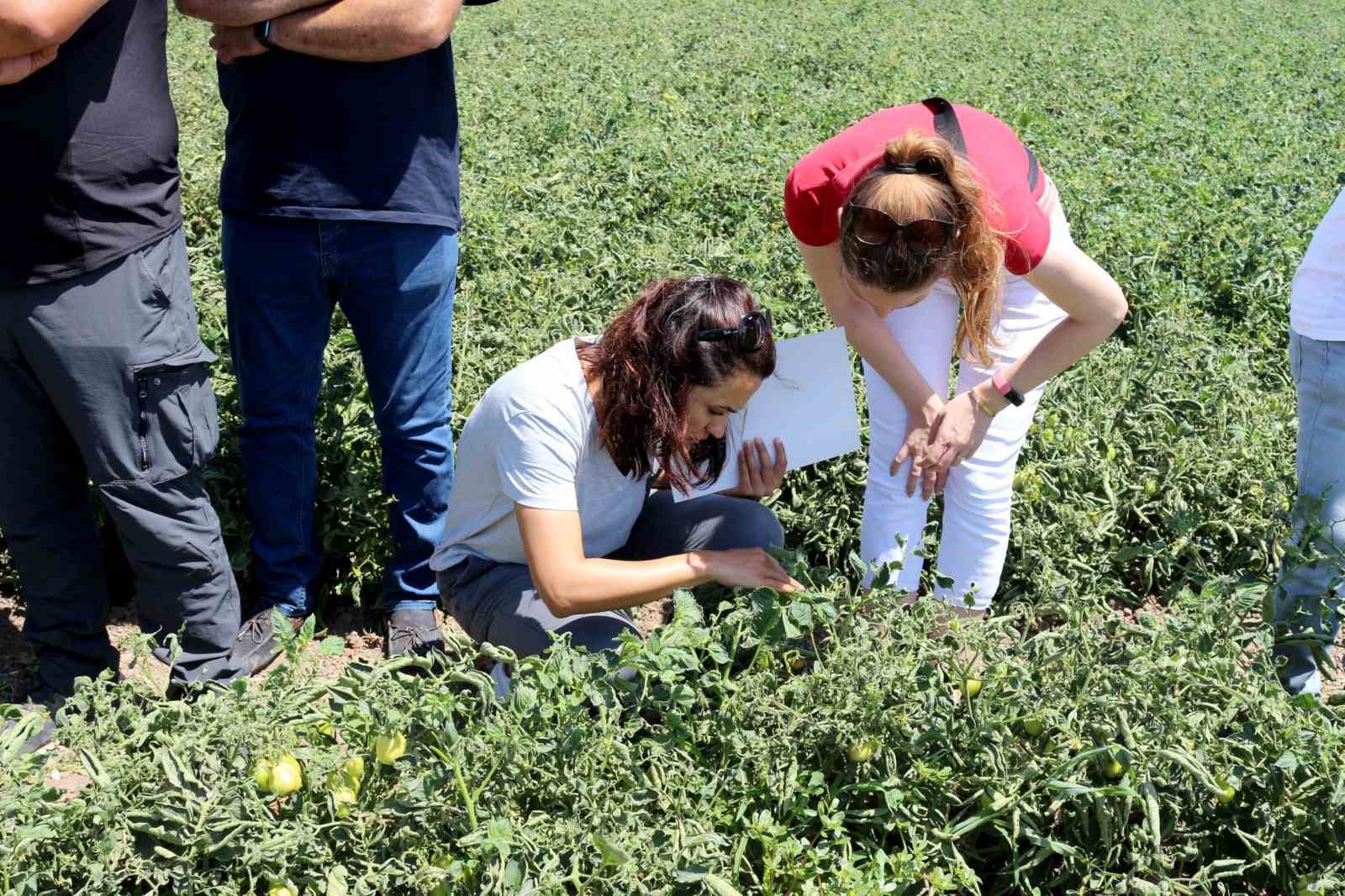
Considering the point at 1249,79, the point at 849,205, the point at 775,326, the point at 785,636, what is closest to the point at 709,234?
the point at 775,326

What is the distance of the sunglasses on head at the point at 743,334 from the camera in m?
2.20

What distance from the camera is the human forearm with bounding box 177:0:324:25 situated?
254cm

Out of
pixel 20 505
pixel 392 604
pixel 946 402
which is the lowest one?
pixel 392 604

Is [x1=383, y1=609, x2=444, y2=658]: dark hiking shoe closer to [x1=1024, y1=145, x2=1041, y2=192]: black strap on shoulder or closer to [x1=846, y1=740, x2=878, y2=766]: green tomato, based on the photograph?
[x1=846, y1=740, x2=878, y2=766]: green tomato

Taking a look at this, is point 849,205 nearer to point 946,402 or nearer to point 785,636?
point 946,402

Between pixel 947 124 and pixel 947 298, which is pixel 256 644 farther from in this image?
pixel 947 124

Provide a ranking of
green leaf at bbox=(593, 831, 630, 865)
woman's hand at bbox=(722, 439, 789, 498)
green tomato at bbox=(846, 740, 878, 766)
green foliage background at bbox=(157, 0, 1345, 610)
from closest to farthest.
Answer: green leaf at bbox=(593, 831, 630, 865) → green tomato at bbox=(846, 740, 878, 766) → woman's hand at bbox=(722, 439, 789, 498) → green foliage background at bbox=(157, 0, 1345, 610)

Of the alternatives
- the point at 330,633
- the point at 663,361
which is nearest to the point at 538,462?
the point at 663,361

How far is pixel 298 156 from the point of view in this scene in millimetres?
2684

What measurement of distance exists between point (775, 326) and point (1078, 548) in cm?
119

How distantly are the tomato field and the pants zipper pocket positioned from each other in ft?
1.71

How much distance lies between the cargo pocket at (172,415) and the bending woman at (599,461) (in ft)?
1.83

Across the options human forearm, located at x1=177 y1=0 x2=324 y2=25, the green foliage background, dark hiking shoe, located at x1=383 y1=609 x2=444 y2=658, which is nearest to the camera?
human forearm, located at x1=177 y1=0 x2=324 y2=25

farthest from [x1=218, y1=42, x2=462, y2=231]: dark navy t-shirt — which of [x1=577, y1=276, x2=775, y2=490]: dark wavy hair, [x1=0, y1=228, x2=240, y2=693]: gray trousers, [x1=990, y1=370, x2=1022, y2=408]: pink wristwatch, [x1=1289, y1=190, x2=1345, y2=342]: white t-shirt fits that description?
[x1=1289, y1=190, x2=1345, y2=342]: white t-shirt
